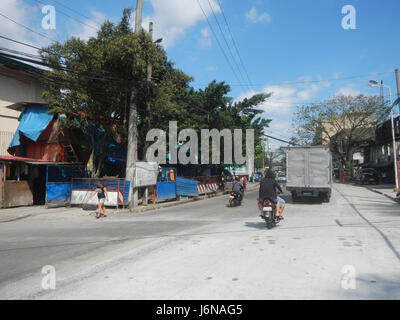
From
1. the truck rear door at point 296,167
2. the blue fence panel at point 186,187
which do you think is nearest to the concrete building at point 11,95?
the blue fence panel at point 186,187

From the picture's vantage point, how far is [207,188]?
80.2 feet

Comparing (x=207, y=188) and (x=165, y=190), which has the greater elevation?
(x=165, y=190)

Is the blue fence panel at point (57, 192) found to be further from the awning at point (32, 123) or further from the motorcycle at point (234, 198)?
the motorcycle at point (234, 198)

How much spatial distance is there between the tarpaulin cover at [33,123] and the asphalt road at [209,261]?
10360mm

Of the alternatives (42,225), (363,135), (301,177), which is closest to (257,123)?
(301,177)

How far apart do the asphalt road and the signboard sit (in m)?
6.34

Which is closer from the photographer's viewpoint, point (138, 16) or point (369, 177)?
point (138, 16)

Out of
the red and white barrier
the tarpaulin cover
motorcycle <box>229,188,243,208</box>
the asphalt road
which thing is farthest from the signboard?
the tarpaulin cover

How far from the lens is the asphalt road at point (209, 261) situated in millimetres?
4316

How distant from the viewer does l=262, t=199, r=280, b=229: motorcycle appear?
9000 mm

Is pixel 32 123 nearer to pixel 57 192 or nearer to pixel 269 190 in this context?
pixel 57 192

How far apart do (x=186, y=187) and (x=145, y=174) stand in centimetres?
Answer: 483

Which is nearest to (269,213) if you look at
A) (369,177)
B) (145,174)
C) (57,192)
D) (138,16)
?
(145,174)

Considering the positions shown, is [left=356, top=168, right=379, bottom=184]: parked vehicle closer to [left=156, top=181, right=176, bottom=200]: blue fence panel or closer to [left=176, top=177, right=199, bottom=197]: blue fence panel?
[left=176, top=177, right=199, bottom=197]: blue fence panel
